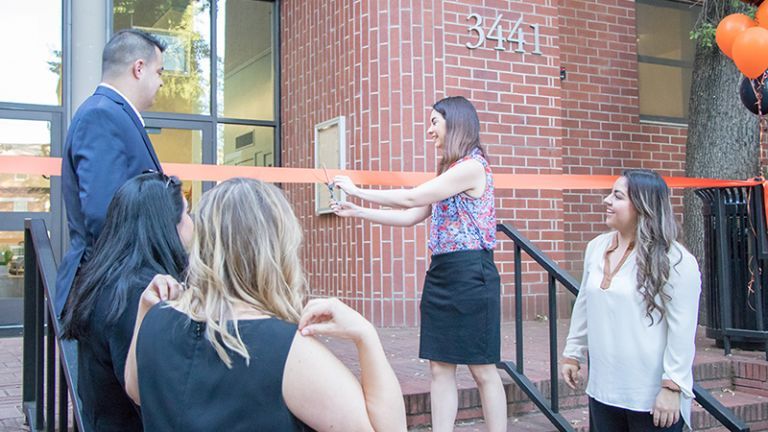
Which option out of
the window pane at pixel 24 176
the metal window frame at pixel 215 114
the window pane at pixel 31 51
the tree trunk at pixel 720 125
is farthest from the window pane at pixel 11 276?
the tree trunk at pixel 720 125

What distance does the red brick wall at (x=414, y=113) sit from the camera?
302 inches

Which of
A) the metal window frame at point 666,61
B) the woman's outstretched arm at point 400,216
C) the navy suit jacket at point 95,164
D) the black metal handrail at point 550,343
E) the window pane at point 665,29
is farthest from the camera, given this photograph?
the window pane at point 665,29

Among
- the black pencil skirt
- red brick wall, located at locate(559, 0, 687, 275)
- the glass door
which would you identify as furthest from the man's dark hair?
red brick wall, located at locate(559, 0, 687, 275)

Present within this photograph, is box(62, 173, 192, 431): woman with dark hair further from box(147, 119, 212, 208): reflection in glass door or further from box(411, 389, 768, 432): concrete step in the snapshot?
box(147, 119, 212, 208): reflection in glass door

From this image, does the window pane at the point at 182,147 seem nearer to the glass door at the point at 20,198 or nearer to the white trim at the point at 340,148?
the glass door at the point at 20,198

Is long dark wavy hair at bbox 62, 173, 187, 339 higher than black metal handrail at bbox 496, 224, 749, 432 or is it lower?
higher

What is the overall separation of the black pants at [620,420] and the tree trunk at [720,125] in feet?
17.7

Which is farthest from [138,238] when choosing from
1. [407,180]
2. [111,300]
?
[407,180]

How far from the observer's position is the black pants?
304 centimetres

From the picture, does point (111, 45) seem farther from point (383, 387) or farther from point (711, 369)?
point (711, 369)

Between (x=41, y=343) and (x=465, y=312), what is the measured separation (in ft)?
6.74

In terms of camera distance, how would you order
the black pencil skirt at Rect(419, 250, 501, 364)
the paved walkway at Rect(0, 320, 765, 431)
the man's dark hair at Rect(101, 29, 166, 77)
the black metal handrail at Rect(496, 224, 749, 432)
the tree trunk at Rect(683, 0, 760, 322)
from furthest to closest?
the tree trunk at Rect(683, 0, 760, 322) → the paved walkway at Rect(0, 320, 765, 431) → the black metal handrail at Rect(496, 224, 749, 432) → the black pencil skirt at Rect(419, 250, 501, 364) → the man's dark hair at Rect(101, 29, 166, 77)

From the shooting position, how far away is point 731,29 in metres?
6.23

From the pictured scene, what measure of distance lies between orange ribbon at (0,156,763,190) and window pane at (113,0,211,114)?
11.6ft
